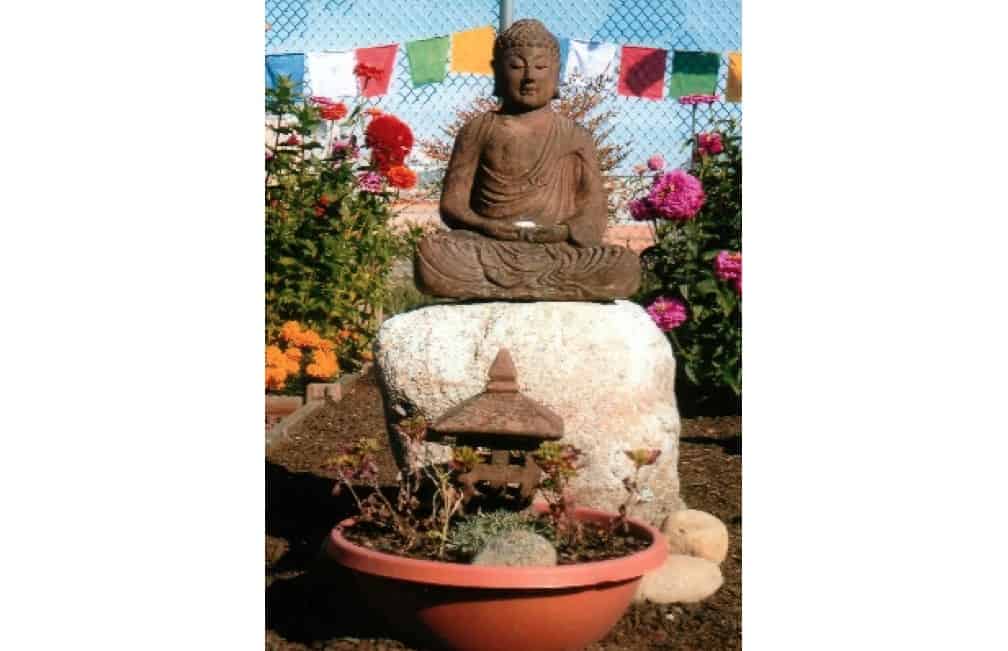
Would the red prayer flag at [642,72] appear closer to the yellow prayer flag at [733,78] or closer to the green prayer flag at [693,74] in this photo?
the green prayer flag at [693,74]

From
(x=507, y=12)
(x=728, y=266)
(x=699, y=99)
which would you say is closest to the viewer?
(x=507, y=12)

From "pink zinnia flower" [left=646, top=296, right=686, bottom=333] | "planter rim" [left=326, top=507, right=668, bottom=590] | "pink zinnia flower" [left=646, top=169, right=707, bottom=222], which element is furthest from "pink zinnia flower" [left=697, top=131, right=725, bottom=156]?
"planter rim" [left=326, top=507, right=668, bottom=590]

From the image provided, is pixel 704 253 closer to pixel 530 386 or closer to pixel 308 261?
pixel 308 261

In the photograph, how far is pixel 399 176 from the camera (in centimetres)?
785

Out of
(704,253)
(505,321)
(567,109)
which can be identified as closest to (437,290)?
(505,321)

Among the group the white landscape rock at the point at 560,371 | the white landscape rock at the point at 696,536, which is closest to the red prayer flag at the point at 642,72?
the white landscape rock at the point at 560,371

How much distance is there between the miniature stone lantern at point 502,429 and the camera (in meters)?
4.02

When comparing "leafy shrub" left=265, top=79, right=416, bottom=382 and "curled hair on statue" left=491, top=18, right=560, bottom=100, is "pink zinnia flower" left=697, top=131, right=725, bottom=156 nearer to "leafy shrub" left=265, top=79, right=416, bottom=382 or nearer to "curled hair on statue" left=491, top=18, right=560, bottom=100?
"leafy shrub" left=265, top=79, right=416, bottom=382

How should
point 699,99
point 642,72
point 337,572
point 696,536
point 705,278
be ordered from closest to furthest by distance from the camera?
point 337,572 < point 696,536 < point 705,278 < point 699,99 < point 642,72

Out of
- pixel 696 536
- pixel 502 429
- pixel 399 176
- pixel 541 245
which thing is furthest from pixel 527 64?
pixel 399 176

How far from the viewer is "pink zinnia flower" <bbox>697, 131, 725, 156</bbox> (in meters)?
7.62

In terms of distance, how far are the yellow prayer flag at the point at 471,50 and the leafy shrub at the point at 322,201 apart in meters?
0.55

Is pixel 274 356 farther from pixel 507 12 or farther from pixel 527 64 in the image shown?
A: pixel 527 64

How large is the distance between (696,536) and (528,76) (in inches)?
77.0
